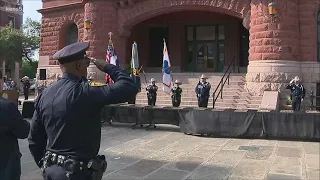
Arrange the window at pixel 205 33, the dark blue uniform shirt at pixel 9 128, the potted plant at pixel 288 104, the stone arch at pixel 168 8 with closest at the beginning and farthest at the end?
the dark blue uniform shirt at pixel 9 128, the potted plant at pixel 288 104, the stone arch at pixel 168 8, the window at pixel 205 33

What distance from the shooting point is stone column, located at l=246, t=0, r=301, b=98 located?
17344 millimetres

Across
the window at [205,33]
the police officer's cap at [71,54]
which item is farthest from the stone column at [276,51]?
the police officer's cap at [71,54]

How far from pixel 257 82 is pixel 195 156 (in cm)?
1042

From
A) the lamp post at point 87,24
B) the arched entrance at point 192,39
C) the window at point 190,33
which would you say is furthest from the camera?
the window at point 190,33

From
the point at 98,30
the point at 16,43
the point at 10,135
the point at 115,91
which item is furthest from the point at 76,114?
the point at 16,43

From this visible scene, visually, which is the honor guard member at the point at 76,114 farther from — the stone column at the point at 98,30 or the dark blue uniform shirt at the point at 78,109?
the stone column at the point at 98,30

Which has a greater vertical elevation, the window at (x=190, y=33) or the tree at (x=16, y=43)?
the tree at (x=16, y=43)

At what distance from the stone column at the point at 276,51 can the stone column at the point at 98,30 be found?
8.77 m

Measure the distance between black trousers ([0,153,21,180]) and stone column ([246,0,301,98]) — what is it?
49.7 feet

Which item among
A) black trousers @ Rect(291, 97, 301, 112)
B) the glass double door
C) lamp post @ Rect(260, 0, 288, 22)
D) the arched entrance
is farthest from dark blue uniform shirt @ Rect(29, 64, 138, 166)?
the glass double door

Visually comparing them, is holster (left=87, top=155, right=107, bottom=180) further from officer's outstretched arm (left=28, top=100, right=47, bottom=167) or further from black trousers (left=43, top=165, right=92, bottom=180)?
officer's outstretched arm (left=28, top=100, right=47, bottom=167)

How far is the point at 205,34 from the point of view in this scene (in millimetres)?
25953

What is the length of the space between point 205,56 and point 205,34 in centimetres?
155

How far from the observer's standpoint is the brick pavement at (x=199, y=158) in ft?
21.7
